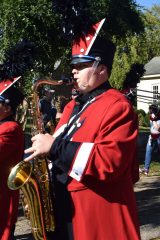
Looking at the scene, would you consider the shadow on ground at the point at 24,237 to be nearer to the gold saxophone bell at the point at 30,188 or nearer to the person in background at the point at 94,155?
the gold saxophone bell at the point at 30,188

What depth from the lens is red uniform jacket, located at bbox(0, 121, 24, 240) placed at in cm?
377

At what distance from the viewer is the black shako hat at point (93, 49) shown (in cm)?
286

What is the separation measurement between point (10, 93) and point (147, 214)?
3.30 m

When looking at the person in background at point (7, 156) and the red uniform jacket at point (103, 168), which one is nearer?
the red uniform jacket at point (103, 168)

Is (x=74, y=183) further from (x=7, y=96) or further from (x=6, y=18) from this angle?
(x=6, y=18)

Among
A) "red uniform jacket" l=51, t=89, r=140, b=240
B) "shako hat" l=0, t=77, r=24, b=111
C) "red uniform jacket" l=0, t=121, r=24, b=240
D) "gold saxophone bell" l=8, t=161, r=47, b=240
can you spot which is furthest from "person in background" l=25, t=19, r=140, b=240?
"shako hat" l=0, t=77, r=24, b=111

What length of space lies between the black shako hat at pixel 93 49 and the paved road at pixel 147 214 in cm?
309

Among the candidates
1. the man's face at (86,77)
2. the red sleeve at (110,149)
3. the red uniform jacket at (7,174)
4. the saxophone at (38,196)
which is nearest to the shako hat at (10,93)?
the red uniform jacket at (7,174)

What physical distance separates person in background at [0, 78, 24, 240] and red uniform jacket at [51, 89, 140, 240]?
1.10m

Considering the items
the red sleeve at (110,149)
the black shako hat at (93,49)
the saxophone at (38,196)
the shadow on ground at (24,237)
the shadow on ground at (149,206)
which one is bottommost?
the shadow on ground at (149,206)

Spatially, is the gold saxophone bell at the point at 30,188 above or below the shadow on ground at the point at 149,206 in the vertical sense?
above

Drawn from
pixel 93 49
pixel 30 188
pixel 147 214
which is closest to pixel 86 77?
pixel 93 49

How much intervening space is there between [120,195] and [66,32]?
111 cm

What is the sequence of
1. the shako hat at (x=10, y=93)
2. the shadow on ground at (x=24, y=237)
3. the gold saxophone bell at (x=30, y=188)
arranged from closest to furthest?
the gold saxophone bell at (x=30, y=188)
the shako hat at (x=10, y=93)
the shadow on ground at (x=24, y=237)
